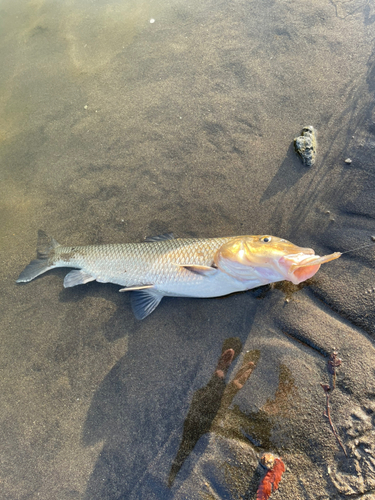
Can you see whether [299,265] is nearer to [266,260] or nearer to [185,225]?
[266,260]

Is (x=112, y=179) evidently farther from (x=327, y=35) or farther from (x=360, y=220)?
(x=327, y=35)

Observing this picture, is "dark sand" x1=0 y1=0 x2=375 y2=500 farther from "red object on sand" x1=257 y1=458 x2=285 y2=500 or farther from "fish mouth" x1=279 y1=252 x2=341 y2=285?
"fish mouth" x1=279 y1=252 x2=341 y2=285

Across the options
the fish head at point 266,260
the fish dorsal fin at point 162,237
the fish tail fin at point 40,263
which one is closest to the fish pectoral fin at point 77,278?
the fish tail fin at point 40,263

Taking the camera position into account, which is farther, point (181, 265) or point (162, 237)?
point (162, 237)

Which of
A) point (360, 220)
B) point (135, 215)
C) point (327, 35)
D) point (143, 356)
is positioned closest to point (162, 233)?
point (135, 215)

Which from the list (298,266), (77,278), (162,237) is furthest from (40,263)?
(298,266)

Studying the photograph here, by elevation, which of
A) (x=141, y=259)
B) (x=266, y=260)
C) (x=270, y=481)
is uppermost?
(x=266, y=260)
